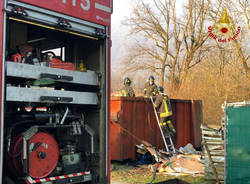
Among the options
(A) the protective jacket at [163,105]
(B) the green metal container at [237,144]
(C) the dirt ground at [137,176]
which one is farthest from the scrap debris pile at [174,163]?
(B) the green metal container at [237,144]

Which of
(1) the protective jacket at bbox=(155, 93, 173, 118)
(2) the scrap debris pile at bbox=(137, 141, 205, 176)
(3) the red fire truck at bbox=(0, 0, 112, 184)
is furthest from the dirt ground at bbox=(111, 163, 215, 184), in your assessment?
(3) the red fire truck at bbox=(0, 0, 112, 184)

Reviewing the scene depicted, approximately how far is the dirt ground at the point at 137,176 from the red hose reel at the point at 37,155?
3150 mm

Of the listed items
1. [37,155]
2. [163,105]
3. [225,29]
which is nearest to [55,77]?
[37,155]

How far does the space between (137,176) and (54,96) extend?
14.3 feet

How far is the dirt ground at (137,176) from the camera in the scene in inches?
302

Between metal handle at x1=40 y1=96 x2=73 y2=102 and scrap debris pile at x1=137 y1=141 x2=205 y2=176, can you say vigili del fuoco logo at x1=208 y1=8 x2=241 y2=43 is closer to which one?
scrap debris pile at x1=137 y1=141 x2=205 y2=176

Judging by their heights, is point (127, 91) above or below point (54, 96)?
above

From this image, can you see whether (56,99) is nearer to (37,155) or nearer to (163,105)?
(37,155)

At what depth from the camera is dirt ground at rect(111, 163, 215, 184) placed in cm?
767

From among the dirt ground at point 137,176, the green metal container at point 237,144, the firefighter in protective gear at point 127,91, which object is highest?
the firefighter in protective gear at point 127,91

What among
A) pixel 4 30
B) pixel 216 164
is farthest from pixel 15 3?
pixel 216 164

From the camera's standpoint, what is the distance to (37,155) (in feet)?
15.1

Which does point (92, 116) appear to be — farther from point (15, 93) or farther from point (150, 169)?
point (150, 169)

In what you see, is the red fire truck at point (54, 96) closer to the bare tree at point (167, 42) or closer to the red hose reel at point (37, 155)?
the red hose reel at point (37, 155)
